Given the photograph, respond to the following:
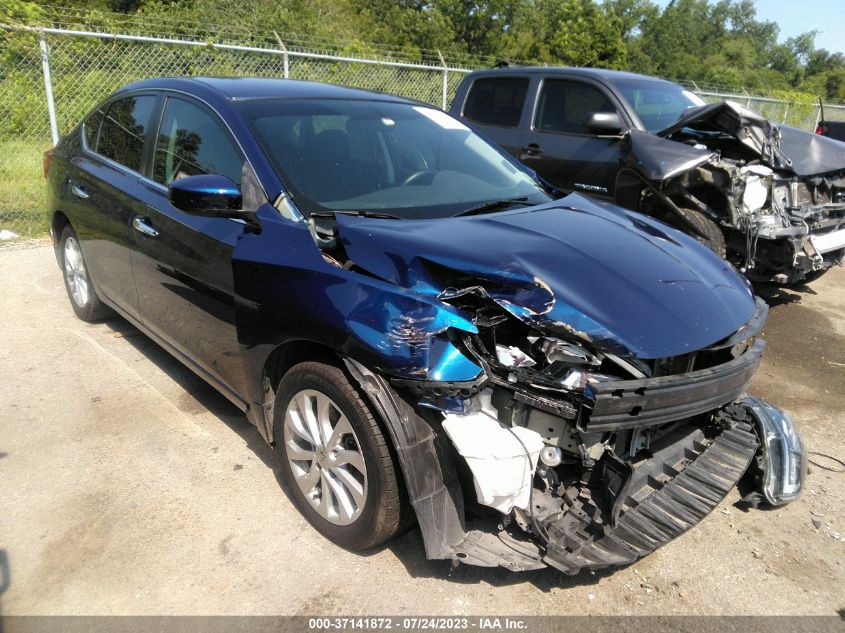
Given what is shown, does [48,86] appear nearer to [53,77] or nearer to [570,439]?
[53,77]

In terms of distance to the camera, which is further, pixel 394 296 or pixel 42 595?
pixel 42 595

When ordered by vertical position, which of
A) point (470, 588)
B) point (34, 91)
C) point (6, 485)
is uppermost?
point (34, 91)

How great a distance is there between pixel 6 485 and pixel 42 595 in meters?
0.90

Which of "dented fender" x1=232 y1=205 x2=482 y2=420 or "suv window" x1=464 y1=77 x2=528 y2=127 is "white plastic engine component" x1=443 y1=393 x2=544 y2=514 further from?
"suv window" x1=464 y1=77 x2=528 y2=127

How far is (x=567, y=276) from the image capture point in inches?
97.5

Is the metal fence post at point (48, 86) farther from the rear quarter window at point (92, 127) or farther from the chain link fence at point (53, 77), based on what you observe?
the rear quarter window at point (92, 127)

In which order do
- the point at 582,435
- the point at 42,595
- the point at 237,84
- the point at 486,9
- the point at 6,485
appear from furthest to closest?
the point at 486,9 < the point at 237,84 < the point at 6,485 < the point at 42,595 < the point at 582,435

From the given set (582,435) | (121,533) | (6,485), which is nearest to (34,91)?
(6,485)

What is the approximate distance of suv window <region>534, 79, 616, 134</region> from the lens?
6371 mm

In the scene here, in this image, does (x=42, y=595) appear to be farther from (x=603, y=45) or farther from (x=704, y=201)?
(x=603, y=45)

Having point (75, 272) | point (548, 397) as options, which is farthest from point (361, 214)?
point (75, 272)

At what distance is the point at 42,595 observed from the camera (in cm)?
251

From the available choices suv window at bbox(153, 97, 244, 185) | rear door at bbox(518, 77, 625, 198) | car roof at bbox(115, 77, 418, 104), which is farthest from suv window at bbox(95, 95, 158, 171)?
rear door at bbox(518, 77, 625, 198)

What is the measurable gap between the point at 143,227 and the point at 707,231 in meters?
4.07
